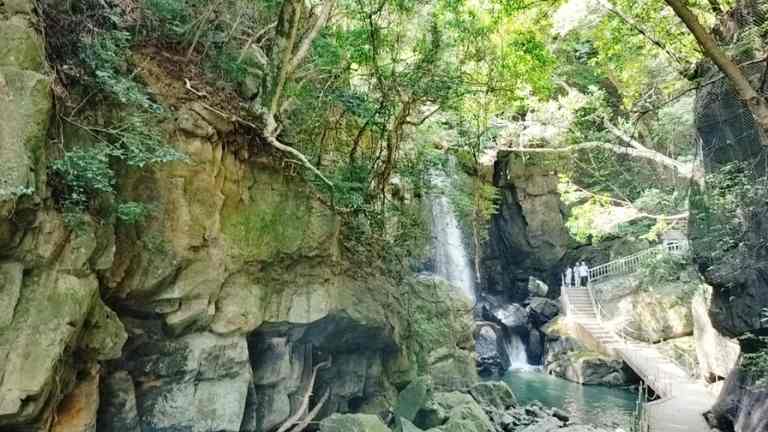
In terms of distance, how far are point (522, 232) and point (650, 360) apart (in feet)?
27.0

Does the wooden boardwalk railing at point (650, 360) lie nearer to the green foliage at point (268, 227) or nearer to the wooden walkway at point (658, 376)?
the wooden walkway at point (658, 376)

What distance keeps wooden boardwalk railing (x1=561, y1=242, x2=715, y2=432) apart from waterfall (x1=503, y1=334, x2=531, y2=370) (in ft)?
7.77

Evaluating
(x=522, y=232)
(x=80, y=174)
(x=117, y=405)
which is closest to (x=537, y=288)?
(x=522, y=232)

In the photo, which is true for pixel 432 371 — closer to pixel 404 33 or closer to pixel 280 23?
pixel 404 33

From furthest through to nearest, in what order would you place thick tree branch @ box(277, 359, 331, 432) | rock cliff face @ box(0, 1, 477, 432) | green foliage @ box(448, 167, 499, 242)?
green foliage @ box(448, 167, 499, 242) → thick tree branch @ box(277, 359, 331, 432) → rock cliff face @ box(0, 1, 477, 432)

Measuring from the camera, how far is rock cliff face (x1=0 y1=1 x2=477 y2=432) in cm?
447

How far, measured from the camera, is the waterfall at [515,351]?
22250 millimetres

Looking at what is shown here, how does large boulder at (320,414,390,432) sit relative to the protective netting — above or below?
below

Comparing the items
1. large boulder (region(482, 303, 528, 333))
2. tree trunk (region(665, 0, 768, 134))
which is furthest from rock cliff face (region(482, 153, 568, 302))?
tree trunk (region(665, 0, 768, 134))

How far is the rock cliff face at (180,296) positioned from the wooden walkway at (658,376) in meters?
5.91

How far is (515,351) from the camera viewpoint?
74.0 ft

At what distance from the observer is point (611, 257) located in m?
24.5

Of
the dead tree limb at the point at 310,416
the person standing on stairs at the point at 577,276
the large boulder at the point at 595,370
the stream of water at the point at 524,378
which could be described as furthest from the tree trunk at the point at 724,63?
the person standing on stairs at the point at 577,276

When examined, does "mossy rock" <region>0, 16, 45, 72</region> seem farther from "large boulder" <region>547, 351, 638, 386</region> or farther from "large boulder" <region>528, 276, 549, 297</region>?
"large boulder" <region>528, 276, 549, 297</region>
